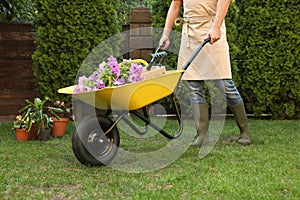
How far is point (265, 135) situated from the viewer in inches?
152

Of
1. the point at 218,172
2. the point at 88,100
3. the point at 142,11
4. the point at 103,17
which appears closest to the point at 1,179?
the point at 88,100

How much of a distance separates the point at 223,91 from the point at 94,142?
1133 millimetres

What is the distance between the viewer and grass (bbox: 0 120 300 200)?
2.18m

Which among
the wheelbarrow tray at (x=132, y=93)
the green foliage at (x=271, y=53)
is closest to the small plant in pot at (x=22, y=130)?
the wheelbarrow tray at (x=132, y=93)

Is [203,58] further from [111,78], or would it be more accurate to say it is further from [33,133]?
[33,133]

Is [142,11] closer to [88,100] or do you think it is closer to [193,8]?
[193,8]

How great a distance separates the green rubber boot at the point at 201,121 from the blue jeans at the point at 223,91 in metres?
0.04

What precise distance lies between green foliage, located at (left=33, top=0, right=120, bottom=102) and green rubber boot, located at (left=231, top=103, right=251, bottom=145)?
2.07 m

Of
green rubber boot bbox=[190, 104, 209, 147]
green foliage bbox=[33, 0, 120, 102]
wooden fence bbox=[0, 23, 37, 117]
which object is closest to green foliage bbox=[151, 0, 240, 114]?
green foliage bbox=[33, 0, 120, 102]

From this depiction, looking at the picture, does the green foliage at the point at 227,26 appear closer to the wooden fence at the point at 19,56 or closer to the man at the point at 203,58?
the wooden fence at the point at 19,56

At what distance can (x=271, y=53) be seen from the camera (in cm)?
498

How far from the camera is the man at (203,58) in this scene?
10.6 ft

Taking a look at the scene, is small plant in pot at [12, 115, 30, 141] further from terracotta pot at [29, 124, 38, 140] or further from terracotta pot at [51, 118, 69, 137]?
terracotta pot at [51, 118, 69, 137]

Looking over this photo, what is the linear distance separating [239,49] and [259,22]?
36 centimetres
